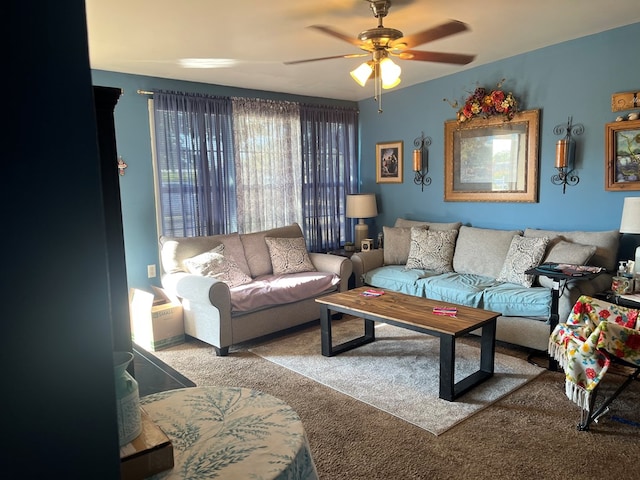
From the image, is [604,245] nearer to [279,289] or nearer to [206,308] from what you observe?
[279,289]

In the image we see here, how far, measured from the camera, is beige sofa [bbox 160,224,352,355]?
376 cm

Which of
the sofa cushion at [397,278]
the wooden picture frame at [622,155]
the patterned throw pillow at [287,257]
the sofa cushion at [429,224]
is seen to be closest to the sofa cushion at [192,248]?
the patterned throw pillow at [287,257]

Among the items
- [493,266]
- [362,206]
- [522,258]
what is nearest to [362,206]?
[362,206]

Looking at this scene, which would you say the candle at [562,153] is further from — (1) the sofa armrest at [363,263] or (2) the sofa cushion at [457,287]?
(1) the sofa armrest at [363,263]

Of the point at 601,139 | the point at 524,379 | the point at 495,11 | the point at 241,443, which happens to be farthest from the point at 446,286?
the point at 241,443

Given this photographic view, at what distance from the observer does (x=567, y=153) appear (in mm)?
4055

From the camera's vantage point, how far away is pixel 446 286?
4141mm

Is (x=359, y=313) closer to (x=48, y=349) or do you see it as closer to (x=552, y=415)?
(x=552, y=415)

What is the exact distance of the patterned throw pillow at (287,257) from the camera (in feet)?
15.4

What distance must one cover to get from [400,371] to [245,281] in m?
1.66

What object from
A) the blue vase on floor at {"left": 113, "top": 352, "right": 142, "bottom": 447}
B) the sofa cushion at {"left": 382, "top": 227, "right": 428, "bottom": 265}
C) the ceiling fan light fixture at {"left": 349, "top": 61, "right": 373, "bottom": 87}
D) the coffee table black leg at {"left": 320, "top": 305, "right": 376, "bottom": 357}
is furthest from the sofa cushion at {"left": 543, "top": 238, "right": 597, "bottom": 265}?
the blue vase on floor at {"left": 113, "top": 352, "right": 142, "bottom": 447}

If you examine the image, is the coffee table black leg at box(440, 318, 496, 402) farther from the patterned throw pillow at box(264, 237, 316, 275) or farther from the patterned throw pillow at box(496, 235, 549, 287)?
the patterned throw pillow at box(264, 237, 316, 275)

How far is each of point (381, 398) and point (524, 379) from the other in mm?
1028

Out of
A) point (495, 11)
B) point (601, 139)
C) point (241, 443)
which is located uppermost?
point (495, 11)
